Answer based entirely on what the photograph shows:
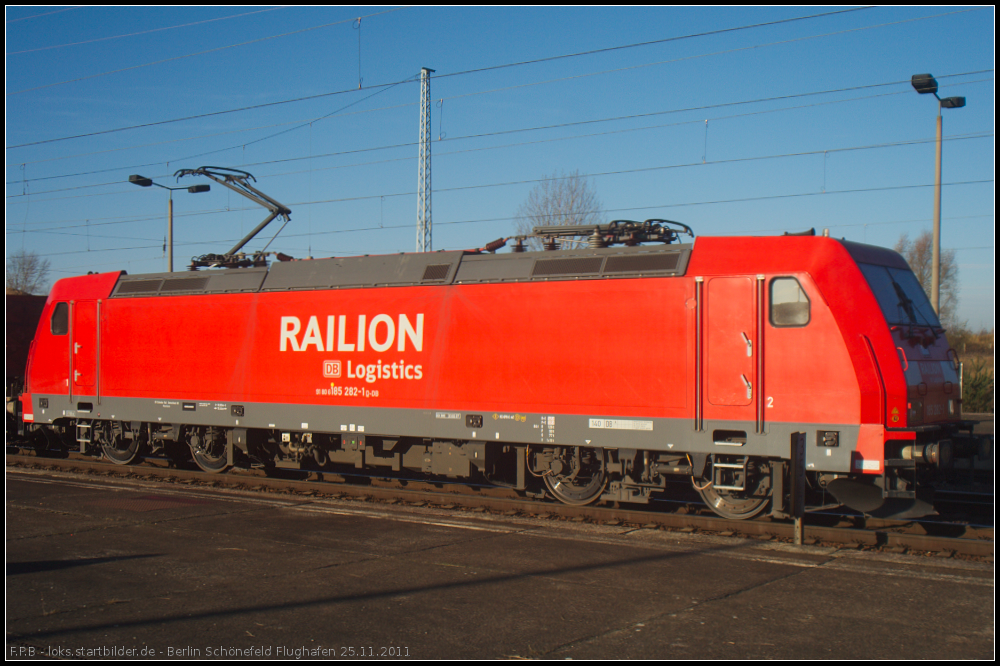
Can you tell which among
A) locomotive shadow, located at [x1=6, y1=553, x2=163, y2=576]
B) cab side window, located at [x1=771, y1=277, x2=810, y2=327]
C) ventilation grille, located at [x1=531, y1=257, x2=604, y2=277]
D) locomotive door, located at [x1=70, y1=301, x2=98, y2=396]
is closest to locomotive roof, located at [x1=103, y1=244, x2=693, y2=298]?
ventilation grille, located at [x1=531, y1=257, x2=604, y2=277]

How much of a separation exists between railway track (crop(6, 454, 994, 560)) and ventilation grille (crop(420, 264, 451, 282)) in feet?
10.9

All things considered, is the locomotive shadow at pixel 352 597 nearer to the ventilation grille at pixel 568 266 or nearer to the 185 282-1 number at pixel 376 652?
the 185 282-1 number at pixel 376 652

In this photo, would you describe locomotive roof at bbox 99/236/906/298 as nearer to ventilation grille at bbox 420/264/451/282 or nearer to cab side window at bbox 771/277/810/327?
ventilation grille at bbox 420/264/451/282

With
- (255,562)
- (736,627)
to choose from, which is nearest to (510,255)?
(255,562)

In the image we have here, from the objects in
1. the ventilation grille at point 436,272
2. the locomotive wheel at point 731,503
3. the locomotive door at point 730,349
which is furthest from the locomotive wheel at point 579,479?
the ventilation grille at point 436,272

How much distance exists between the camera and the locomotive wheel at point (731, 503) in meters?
10.4

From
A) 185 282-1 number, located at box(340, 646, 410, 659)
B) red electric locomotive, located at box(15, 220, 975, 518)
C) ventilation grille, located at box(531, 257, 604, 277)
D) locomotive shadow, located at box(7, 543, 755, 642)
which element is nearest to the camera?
185 282-1 number, located at box(340, 646, 410, 659)

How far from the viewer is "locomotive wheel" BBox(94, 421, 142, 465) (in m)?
16.6

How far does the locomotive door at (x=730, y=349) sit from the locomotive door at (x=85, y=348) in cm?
1230

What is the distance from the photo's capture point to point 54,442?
18.8m

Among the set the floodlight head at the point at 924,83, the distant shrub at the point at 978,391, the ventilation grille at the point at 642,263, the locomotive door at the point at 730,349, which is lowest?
the distant shrub at the point at 978,391

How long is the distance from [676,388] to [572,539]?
2333mm

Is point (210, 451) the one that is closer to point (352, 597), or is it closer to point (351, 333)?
point (351, 333)

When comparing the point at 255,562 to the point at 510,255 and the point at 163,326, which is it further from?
the point at 163,326
